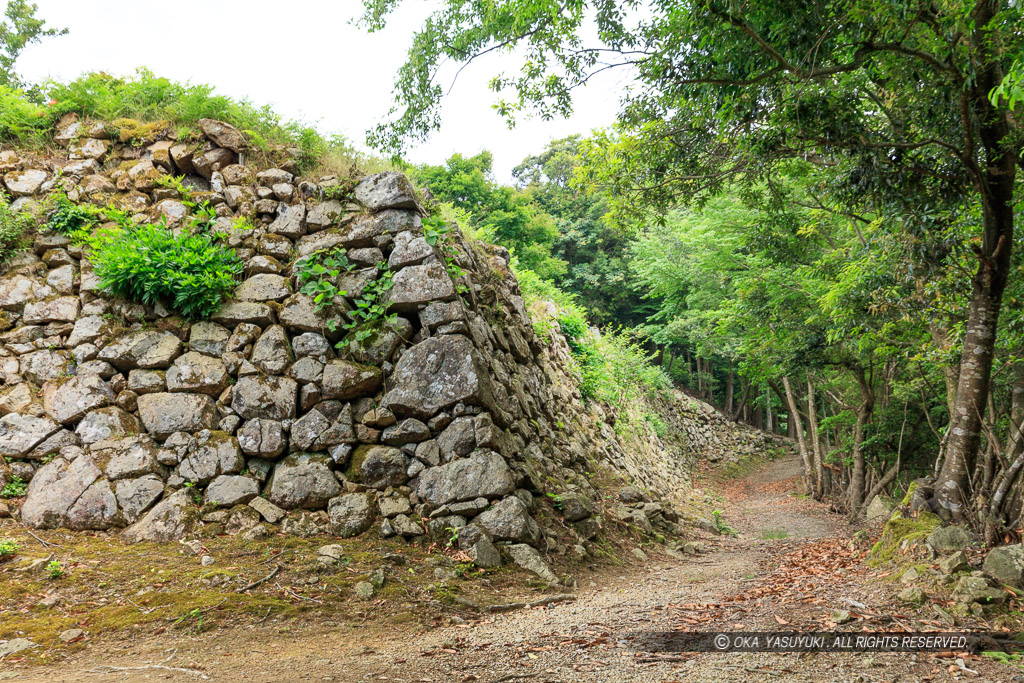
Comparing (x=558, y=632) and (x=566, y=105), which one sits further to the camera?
(x=566, y=105)

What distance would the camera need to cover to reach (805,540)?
29.9 feet

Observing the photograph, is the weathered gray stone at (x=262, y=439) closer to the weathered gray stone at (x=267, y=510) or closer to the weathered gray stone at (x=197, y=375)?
the weathered gray stone at (x=267, y=510)

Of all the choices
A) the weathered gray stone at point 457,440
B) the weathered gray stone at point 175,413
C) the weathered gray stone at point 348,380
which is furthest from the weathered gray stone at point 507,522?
the weathered gray stone at point 175,413

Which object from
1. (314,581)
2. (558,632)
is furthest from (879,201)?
(314,581)

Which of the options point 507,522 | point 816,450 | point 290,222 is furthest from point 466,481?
point 816,450

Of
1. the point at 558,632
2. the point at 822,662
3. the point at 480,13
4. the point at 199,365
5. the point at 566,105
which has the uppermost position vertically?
the point at 480,13

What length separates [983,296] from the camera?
17.9 ft

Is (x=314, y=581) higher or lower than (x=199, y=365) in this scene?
lower

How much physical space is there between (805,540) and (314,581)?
7.93m

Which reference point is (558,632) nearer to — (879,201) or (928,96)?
(879,201)

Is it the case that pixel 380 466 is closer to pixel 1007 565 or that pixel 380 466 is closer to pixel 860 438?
pixel 1007 565

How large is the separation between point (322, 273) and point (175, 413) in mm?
2313

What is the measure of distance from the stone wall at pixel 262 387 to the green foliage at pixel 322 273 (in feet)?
0.37

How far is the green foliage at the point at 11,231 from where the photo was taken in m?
6.95
